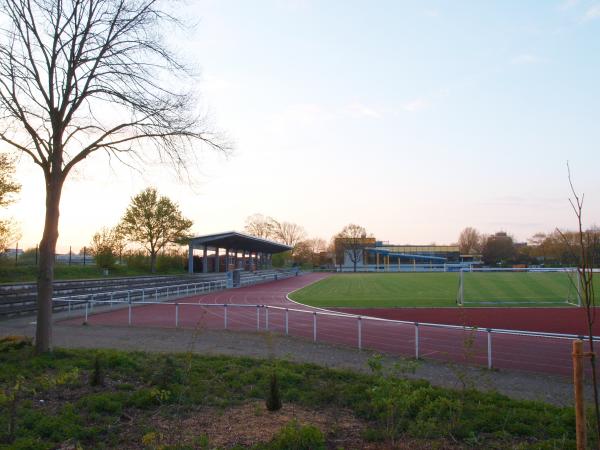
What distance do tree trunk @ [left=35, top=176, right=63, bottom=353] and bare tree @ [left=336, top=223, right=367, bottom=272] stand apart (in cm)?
9778

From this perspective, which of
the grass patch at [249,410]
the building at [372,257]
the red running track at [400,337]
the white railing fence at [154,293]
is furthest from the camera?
the building at [372,257]

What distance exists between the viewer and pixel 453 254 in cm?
12306

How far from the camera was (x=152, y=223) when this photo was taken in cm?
5119

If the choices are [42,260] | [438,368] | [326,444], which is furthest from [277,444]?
[42,260]

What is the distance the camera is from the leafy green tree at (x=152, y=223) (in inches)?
1992

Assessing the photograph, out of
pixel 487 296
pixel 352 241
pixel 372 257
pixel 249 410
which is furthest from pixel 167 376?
pixel 372 257

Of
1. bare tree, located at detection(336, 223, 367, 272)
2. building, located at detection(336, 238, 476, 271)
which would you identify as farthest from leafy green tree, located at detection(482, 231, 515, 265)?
bare tree, located at detection(336, 223, 367, 272)

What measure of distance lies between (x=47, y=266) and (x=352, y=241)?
10060cm

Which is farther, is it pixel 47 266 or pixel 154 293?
pixel 154 293

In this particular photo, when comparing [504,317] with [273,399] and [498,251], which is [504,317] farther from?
[498,251]

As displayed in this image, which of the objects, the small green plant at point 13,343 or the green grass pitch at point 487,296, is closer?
the small green plant at point 13,343

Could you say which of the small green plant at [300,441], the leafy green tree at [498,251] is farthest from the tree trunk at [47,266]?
the leafy green tree at [498,251]

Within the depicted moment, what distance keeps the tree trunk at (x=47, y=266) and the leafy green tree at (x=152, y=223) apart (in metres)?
40.4

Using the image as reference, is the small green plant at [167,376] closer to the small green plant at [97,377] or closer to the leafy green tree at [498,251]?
the small green plant at [97,377]
